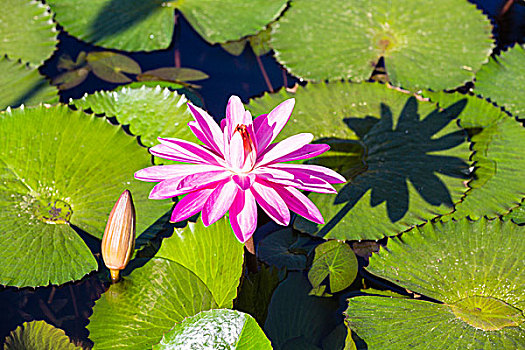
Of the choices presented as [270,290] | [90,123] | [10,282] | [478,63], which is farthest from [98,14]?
[478,63]

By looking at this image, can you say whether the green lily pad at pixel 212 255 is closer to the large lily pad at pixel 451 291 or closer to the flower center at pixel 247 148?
the flower center at pixel 247 148

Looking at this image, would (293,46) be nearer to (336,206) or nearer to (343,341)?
(336,206)

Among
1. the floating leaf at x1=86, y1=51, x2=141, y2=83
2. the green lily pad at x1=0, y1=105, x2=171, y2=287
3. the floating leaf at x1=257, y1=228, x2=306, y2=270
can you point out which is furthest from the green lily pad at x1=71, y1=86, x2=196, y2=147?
the floating leaf at x1=257, y1=228, x2=306, y2=270

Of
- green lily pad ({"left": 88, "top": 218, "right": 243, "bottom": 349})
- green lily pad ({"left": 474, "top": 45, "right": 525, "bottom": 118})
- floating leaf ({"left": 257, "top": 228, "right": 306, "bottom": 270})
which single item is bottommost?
floating leaf ({"left": 257, "top": 228, "right": 306, "bottom": 270})

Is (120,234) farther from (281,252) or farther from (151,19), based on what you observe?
(151,19)

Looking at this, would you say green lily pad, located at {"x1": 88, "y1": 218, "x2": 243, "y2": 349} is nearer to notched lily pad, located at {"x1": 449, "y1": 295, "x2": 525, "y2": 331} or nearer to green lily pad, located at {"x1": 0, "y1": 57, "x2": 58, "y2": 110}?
notched lily pad, located at {"x1": 449, "y1": 295, "x2": 525, "y2": 331}

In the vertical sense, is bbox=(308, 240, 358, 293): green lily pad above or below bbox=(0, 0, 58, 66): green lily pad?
below

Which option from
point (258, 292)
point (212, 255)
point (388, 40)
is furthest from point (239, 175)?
point (388, 40)
